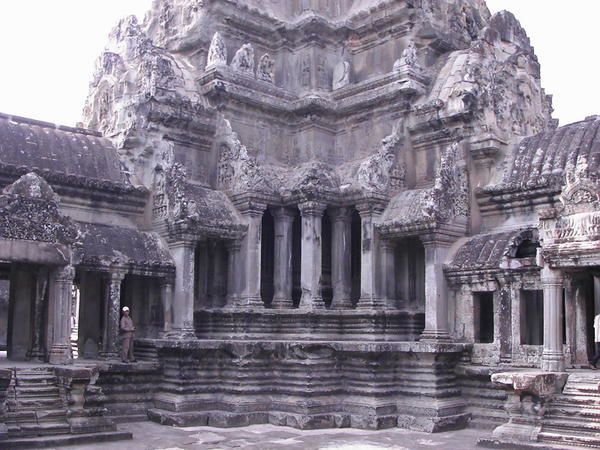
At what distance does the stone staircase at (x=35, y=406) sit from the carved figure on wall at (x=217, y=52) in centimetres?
895

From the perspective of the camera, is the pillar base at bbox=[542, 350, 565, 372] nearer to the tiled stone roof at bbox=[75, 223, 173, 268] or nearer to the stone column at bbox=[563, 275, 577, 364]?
the stone column at bbox=[563, 275, 577, 364]

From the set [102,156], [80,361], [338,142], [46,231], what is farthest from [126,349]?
[338,142]

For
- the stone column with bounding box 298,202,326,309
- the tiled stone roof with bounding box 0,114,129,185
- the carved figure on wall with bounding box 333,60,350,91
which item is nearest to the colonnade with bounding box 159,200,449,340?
the stone column with bounding box 298,202,326,309

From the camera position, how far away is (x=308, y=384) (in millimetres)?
17484

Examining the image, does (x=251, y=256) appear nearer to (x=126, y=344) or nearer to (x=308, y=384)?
(x=308, y=384)

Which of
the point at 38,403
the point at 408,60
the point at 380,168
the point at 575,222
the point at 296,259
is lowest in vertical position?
the point at 38,403

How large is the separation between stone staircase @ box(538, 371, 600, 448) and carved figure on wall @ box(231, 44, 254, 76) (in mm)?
11328

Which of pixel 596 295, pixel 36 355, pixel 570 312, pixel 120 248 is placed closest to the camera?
pixel 570 312

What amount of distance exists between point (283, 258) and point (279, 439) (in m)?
5.51

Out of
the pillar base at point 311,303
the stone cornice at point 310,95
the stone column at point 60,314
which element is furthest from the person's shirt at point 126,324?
the stone cornice at point 310,95

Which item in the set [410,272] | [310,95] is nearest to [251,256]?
[410,272]

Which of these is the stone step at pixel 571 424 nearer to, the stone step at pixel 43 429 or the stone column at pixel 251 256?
the stone column at pixel 251 256

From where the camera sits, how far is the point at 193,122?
19.8 meters

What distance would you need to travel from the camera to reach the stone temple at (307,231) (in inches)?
621
